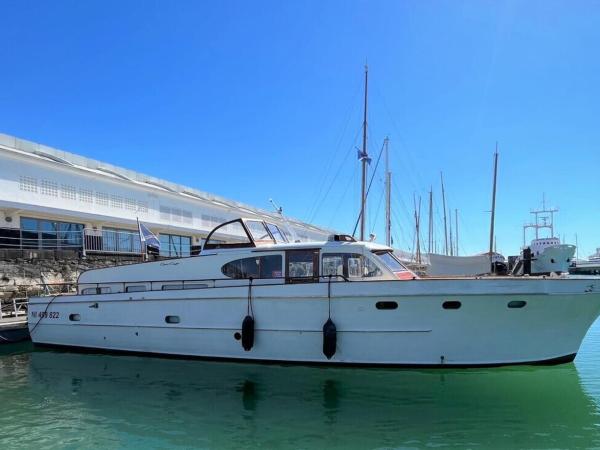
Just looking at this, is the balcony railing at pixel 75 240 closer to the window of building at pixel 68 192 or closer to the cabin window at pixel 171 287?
the window of building at pixel 68 192

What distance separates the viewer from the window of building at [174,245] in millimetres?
25567

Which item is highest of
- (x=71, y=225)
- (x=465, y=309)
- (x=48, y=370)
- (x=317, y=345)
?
(x=71, y=225)

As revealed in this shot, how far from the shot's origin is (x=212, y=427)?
20.4 feet

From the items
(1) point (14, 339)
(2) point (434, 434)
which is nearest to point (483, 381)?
(2) point (434, 434)

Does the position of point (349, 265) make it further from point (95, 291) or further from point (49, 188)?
point (49, 188)

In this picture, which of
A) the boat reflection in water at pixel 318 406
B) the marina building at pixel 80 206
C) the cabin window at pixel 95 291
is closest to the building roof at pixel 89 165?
the marina building at pixel 80 206

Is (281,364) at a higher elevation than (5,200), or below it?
below

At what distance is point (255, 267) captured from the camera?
983 centimetres

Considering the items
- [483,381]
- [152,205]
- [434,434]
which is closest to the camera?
[434,434]

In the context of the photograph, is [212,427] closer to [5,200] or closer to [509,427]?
[509,427]

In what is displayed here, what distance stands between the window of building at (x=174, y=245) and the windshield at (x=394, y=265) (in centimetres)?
1794

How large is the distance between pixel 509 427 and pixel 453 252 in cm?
4091

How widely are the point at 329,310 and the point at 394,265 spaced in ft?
6.17

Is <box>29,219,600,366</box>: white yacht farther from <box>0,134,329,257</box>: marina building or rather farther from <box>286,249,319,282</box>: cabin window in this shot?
<box>0,134,329,257</box>: marina building
